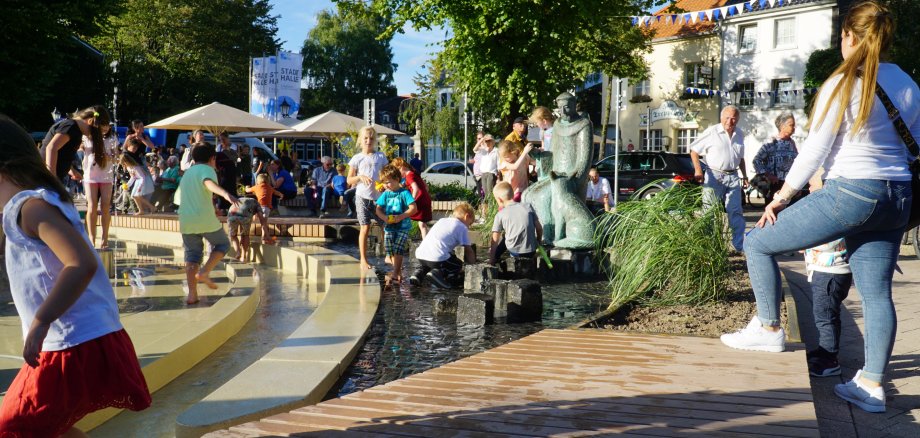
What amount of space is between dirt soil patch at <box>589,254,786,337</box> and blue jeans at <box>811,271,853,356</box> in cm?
71

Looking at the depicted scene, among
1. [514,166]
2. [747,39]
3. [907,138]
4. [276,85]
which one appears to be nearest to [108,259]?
[514,166]

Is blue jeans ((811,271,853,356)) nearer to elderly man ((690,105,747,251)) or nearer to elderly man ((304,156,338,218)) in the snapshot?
elderly man ((690,105,747,251))

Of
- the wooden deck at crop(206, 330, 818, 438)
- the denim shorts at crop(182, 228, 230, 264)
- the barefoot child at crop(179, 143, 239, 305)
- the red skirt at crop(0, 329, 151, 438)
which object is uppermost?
the barefoot child at crop(179, 143, 239, 305)

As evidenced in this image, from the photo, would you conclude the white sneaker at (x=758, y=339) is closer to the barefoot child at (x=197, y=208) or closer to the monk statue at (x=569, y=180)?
the monk statue at (x=569, y=180)

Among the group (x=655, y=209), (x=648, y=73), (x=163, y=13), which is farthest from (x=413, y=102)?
(x=655, y=209)

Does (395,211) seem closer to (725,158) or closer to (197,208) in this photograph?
(197,208)

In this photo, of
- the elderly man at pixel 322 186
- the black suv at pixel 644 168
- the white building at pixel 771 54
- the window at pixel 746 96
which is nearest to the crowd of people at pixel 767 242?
the elderly man at pixel 322 186

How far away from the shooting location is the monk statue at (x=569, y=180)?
8680 millimetres

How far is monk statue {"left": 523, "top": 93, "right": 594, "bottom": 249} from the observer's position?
8680mm

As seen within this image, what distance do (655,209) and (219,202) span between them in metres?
10.2

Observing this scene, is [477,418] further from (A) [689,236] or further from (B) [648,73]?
(B) [648,73]

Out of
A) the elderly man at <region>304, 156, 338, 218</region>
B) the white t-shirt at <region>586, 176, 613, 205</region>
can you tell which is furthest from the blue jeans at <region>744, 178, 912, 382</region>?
the elderly man at <region>304, 156, 338, 218</region>

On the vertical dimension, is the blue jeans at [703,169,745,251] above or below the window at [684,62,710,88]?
below

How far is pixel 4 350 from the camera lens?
16.0 ft
